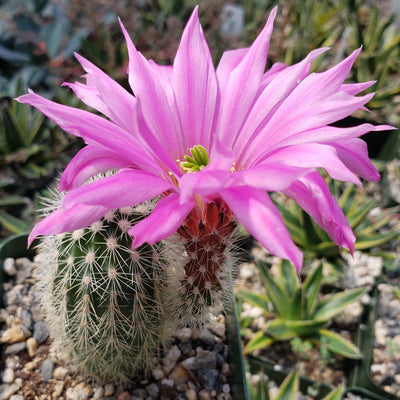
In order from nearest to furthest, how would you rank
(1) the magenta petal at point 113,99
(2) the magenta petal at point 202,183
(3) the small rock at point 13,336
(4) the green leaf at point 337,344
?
(2) the magenta petal at point 202,183 < (1) the magenta petal at point 113,99 < (3) the small rock at point 13,336 < (4) the green leaf at point 337,344

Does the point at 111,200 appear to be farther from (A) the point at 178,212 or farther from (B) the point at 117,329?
(B) the point at 117,329

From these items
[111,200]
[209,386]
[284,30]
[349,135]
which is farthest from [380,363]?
[284,30]

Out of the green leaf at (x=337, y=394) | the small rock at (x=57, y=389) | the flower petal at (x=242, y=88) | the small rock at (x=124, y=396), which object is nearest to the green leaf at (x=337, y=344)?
the green leaf at (x=337, y=394)

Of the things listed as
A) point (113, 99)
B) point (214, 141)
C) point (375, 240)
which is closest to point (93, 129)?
point (113, 99)

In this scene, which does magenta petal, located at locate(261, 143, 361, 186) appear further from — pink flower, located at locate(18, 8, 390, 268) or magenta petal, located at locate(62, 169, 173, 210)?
magenta petal, located at locate(62, 169, 173, 210)

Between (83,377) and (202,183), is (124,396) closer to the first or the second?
(83,377)

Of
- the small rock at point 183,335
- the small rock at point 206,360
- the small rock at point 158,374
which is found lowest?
the small rock at point 206,360

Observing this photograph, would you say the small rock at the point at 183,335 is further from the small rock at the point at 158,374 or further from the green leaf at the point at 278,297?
the green leaf at the point at 278,297
